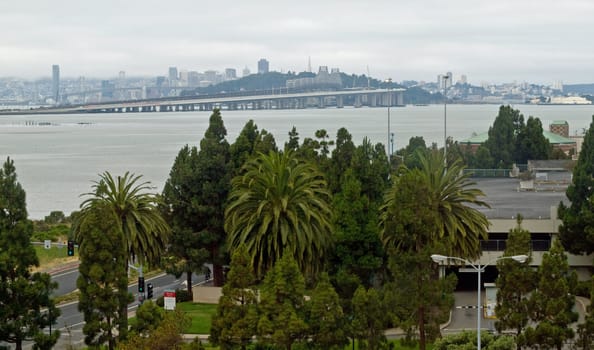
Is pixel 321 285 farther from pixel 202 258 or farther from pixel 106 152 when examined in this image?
pixel 106 152

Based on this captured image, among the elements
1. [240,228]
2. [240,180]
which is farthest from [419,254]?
[240,180]

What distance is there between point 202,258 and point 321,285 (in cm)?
1556

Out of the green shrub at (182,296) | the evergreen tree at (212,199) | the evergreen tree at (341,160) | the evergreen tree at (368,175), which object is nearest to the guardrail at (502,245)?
the evergreen tree at (341,160)

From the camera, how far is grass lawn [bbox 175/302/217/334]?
41.1 metres

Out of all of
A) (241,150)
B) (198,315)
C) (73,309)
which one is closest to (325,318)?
(198,315)

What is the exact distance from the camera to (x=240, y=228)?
4066 centimetres

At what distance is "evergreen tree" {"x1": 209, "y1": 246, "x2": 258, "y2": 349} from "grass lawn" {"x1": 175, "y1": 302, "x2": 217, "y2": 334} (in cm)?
736

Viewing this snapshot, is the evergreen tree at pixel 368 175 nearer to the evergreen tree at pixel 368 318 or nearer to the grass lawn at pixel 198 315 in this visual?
the grass lawn at pixel 198 315

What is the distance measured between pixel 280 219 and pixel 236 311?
8.10 metres

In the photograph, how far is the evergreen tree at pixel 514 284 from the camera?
108 feet

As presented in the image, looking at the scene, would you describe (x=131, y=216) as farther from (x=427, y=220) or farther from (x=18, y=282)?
(x=427, y=220)

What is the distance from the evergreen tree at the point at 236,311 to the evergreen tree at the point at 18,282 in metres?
5.80

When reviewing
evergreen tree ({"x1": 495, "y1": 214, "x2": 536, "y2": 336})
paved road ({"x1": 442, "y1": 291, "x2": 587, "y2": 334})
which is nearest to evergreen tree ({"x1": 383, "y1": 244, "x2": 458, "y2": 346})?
evergreen tree ({"x1": 495, "y1": 214, "x2": 536, "y2": 336})

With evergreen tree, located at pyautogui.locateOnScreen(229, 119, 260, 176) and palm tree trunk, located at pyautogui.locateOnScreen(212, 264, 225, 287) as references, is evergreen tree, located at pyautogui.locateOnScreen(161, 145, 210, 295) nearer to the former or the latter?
palm tree trunk, located at pyautogui.locateOnScreen(212, 264, 225, 287)
